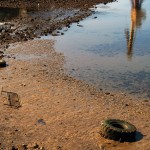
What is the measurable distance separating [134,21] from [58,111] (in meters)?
20.2

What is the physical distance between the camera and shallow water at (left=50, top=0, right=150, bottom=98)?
16703 mm

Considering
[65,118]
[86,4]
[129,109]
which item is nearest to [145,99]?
[129,109]

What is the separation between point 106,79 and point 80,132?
571 cm

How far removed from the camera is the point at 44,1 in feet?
141

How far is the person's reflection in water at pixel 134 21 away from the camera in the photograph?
23075 millimetres

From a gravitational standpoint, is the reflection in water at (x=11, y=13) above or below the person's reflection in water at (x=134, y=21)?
above

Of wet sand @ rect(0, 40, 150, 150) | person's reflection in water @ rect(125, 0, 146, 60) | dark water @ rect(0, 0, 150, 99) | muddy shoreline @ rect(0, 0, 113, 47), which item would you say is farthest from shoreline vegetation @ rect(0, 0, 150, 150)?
muddy shoreline @ rect(0, 0, 113, 47)

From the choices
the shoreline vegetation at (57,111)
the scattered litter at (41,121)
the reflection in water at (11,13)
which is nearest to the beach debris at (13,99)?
the shoreline vegetation at (57,111)

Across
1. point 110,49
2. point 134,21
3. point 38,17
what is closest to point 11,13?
point 38,17

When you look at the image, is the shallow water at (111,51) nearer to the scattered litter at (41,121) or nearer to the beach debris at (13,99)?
the beach debris at (13,99)

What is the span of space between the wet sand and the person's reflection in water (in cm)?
602

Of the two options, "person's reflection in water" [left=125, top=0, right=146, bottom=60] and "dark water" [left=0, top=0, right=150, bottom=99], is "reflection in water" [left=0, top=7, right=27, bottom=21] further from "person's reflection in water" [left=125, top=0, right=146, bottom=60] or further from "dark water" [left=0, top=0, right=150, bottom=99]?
"person's reflection in water" [left=125, top=0, right=146, bottom=60]

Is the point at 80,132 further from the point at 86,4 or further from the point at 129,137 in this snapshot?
the point at 86,4

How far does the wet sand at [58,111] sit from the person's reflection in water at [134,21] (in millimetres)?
6018
